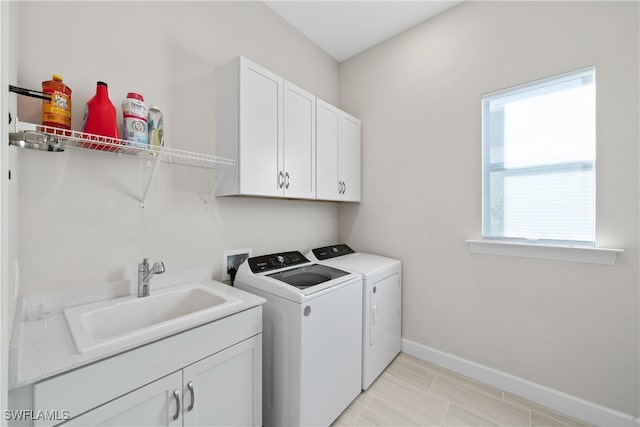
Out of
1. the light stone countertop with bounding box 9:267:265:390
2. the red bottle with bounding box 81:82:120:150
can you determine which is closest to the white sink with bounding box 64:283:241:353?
the light stone countertop with bounding box 9:267:265:390

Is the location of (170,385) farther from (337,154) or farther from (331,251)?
(337,154)

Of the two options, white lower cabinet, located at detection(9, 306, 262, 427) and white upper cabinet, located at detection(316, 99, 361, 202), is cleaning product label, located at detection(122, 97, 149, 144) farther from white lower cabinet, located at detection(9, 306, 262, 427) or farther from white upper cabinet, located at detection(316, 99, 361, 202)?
white upper cabinet, located at detection(316, 99, 361, 202)

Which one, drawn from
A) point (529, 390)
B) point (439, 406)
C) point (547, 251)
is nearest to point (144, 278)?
point (439, 406)

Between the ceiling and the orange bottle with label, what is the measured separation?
167 cm

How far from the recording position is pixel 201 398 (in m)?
1.12

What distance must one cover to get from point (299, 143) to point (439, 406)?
208cm

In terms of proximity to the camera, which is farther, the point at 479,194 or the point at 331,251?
the point at 331,251

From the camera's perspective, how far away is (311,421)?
145 centimetres

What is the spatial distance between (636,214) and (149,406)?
2.58 metres

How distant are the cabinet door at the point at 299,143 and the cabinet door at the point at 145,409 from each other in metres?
1.24

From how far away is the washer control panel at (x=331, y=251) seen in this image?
2.31 m

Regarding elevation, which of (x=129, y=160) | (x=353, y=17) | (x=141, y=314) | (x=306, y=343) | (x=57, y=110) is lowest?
(x=306, y=343)

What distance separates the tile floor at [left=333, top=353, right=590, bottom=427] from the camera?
1621mm

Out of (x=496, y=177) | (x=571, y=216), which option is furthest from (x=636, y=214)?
(x=496, y=177)
